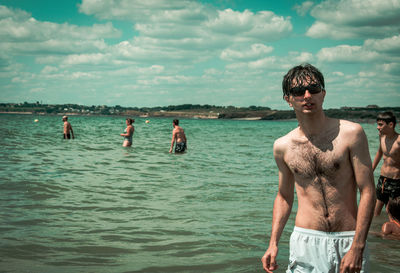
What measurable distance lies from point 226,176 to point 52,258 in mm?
8082

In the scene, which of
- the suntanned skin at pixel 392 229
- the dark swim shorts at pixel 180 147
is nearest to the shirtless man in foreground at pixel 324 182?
the suntanned skin at pixel 392 229

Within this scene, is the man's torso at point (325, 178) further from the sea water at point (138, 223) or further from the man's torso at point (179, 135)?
the man's torso at point (179, 135)

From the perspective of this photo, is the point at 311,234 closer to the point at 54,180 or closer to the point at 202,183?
the point at 202,183

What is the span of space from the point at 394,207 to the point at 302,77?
4621mm

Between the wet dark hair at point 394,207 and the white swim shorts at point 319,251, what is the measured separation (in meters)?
4.24

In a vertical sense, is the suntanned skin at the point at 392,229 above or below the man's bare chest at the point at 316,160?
below

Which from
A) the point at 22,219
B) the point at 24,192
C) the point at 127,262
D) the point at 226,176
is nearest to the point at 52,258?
the point at 127,262

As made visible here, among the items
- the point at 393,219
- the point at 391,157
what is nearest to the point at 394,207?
the point at 393,219

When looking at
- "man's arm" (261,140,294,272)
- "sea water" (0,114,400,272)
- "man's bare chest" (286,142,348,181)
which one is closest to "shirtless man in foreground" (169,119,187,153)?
"sea water" (0,114,400,272)

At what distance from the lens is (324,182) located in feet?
8.44

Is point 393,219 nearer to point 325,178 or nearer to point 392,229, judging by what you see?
point 392,229

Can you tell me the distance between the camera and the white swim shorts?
8.14ft

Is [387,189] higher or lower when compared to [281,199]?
lower

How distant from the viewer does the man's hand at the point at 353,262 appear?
2.35 metres
